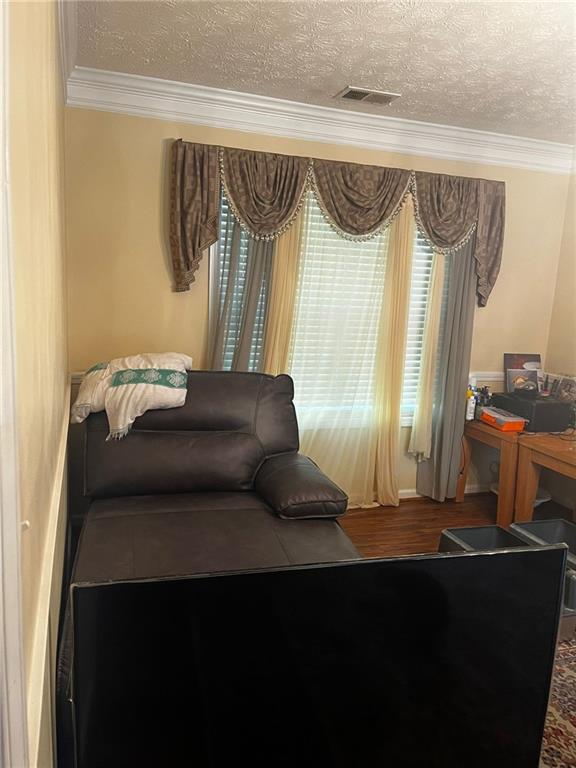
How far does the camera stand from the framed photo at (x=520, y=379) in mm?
4078

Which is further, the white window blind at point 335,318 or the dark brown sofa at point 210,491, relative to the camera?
the white window blind at point 335,318

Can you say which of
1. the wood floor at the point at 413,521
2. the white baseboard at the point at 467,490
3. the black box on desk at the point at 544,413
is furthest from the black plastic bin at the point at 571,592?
the white baseboard at the point at 467,490

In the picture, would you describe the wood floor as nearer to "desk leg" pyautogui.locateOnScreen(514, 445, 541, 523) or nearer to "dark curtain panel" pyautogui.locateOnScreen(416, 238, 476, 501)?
"dark curtain panel" pyautogui.locateOnScreen(416, 238, 476, 501)

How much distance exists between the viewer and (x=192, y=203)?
3.20 meters

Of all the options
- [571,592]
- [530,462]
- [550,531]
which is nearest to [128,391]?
[571,592]

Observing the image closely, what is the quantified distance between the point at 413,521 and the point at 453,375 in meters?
1.01

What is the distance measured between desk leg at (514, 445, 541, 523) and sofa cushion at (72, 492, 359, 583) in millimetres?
1652

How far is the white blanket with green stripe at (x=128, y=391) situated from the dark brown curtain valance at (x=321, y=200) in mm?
711

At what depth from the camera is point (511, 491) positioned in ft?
11.9

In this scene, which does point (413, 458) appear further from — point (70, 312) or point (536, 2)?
point (536, 2)

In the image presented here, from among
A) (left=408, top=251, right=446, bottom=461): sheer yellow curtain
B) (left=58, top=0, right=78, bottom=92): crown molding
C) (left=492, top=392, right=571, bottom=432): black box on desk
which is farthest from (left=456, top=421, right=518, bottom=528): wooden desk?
(left=58, top=0, right=78, bottom=92): crown molding

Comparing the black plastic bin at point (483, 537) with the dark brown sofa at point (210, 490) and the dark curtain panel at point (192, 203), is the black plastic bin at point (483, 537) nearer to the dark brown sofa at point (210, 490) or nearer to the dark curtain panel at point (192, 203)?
the dark brown sofa at point (210, 490)

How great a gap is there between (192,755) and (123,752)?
0.09 m

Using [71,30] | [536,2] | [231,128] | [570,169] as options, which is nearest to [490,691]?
[536,2]
